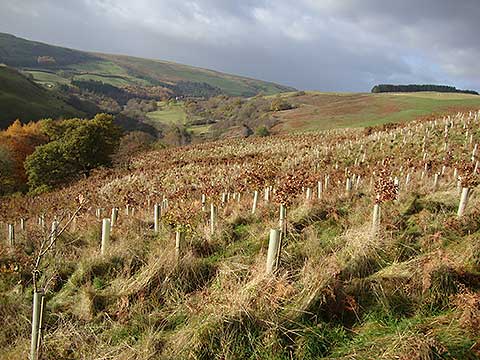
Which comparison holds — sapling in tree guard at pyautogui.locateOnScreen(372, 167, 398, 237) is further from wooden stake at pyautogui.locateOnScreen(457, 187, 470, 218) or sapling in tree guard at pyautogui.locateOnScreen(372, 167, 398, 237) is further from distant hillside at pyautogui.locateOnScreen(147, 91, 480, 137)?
distant hillside at pyautogui.locateOnScreen(147, 91, 480, 137)

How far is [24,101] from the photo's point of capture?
3656 inches

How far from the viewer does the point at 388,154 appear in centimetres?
2495

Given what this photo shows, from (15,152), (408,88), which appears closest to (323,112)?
(15,152)

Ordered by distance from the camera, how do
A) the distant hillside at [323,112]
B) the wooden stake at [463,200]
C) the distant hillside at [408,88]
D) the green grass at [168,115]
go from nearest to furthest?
the wooden stake at [463,200] → the distant hillside at [323,112] → the green grass at [168,115] → the distant hillside at [408,88]

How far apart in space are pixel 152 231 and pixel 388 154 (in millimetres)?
21147

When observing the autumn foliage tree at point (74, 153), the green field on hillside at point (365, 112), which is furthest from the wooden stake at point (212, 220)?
the green field on hillside at point (365, 112)

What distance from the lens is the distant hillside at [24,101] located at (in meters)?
85.9

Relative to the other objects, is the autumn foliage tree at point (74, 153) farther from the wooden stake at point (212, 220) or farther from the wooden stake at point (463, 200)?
the wooden stake at point (463, 200)

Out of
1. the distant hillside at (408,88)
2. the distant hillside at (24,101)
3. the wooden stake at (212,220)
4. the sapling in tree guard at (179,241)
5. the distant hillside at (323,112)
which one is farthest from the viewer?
the distant hillside at (408,88)

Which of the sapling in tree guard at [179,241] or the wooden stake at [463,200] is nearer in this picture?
the sapling in tree guard at [179,241]

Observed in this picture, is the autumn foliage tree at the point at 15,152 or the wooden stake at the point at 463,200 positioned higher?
the wooden stake at the point at 463,200

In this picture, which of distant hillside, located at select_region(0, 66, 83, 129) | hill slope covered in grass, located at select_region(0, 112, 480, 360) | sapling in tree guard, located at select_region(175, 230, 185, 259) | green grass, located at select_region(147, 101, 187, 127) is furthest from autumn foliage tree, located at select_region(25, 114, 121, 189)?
green grass, located at select_region(147, 101, 187, 127)

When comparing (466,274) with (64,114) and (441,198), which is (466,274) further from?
(64,114)

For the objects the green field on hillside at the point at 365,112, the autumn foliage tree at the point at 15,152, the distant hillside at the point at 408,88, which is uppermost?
the distant hillside at the point at 408,88
